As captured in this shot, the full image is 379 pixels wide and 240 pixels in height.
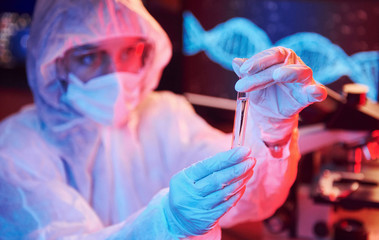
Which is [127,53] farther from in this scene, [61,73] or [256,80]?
[256,80]

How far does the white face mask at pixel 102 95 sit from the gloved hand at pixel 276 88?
482mm

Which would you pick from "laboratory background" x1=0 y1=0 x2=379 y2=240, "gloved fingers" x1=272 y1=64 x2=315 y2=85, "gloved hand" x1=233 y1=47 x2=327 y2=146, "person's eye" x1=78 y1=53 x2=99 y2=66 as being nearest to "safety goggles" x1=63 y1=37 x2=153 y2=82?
"person's eye" x1=78 y1=53 x2=99 y2=66

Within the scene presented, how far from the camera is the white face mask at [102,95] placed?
122cm

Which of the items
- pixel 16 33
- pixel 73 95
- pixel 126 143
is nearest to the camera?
pixel 73 95

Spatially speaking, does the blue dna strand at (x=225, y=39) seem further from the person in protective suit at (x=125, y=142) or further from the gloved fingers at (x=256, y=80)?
A: the gloved fingers at (x=256, y=80)

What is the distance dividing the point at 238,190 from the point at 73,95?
68 centimetres

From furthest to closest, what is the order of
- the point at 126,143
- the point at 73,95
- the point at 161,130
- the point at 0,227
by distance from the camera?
1. the point at 161,130
2. the point at 126,143
3. the point at 73,95
4. the point at 0,227

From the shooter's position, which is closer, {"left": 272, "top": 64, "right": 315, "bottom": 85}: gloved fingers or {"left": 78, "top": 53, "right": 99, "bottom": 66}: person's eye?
{"left": 272, "top": 64, "right": 315, "bottom": 85}: gloved fingers

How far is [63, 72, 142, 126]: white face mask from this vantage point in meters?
1.22

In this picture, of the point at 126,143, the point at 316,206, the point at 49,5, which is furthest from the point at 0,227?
the point at 316,206

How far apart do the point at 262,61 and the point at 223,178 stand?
9.2 inches

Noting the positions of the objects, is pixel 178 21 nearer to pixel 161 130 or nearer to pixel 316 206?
pixel 161 130

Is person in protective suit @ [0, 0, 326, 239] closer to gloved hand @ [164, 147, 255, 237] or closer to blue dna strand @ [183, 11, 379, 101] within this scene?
gloved hand @ [164, 147, 255, 237]

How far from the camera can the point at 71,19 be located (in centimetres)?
113
